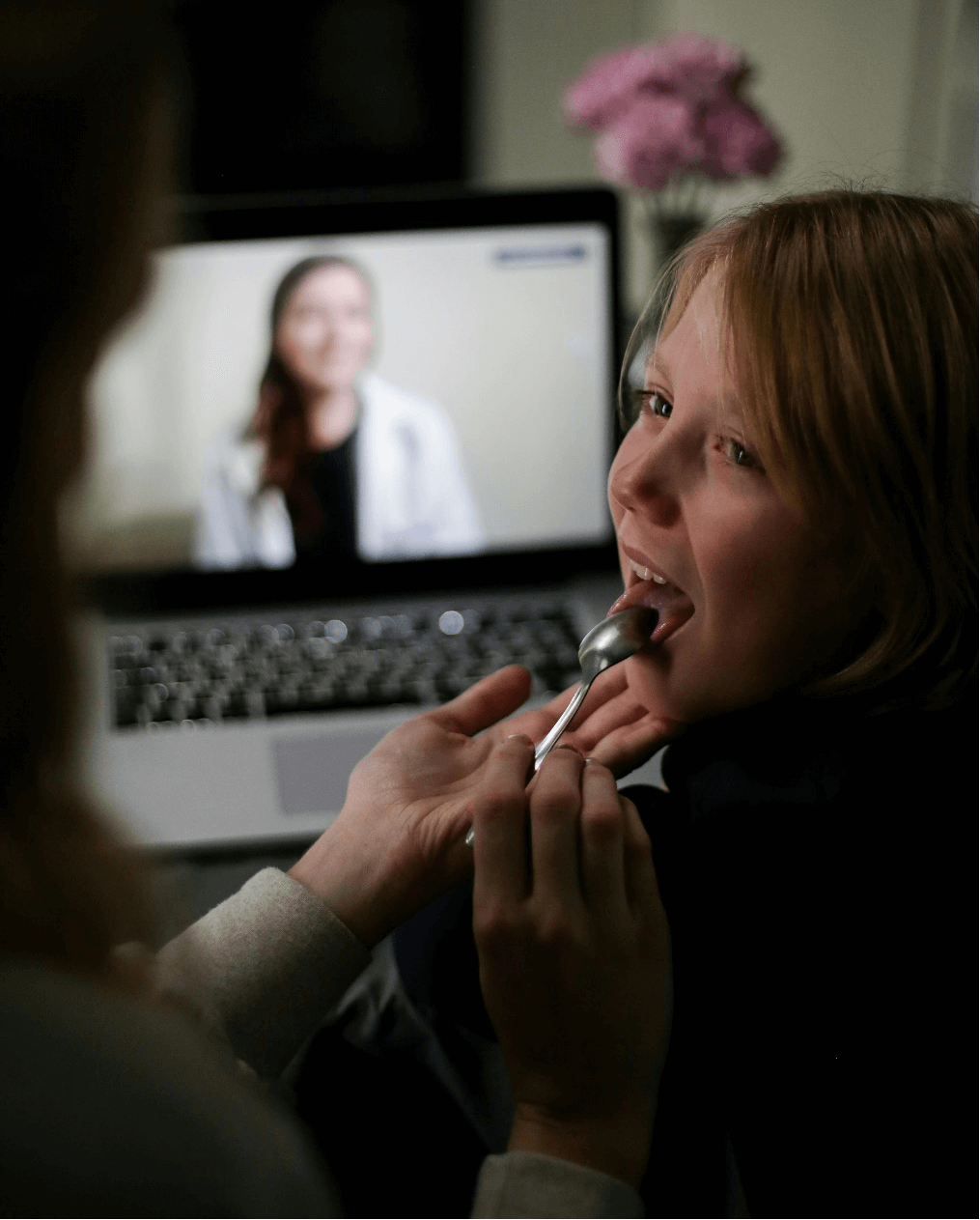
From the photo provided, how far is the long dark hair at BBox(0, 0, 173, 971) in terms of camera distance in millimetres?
268

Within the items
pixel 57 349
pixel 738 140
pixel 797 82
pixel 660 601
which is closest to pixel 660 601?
pixel 660 601

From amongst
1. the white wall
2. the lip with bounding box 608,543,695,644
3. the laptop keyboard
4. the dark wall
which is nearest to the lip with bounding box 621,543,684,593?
the lip with bounding box 608,543,695,644

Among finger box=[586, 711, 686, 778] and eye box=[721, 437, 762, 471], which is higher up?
eye box=[721, 437, 762, 471]

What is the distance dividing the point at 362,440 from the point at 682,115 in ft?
1.62

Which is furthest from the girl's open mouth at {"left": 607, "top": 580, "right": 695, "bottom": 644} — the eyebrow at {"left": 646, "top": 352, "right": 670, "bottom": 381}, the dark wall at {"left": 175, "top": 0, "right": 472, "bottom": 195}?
the dark wall at {"left": 175, "top": 0, "right": 472, "bottom": 195}

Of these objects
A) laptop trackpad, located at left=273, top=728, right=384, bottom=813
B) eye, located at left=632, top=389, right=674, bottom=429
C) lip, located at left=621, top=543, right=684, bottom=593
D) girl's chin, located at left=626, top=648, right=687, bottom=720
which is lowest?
laptop trackpad, located at left=273, top=728, right=384, bottom=813

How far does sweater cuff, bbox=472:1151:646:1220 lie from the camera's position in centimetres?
42

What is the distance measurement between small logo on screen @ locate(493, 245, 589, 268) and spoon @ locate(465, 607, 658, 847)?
59cm

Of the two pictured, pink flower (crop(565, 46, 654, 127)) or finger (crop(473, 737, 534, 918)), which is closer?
finger (crop(473, 737, 534, 918))

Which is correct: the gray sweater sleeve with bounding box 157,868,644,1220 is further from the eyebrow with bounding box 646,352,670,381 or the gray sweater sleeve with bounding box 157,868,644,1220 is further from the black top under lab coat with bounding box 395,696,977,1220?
the eyebrow with bounding box 646,352,670,381

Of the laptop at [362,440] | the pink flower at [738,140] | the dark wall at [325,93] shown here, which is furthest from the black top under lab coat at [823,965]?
the dark wall at [325,93]

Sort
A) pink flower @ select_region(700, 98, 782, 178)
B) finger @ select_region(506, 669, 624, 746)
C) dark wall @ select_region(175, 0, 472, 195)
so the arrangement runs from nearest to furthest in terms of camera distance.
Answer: finger @ select_region(506, 669, 624, 746) < pink flower @ select_region(700, 98, 782, 178) < dark wall @ select_region(175, 0, 472, 195)

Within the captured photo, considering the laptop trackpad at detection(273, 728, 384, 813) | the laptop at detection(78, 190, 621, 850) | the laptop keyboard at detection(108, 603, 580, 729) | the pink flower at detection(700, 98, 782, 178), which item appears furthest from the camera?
the pink flower at detection(700, 98, 782, 178)

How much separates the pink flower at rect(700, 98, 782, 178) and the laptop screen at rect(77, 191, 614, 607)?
22 cm
